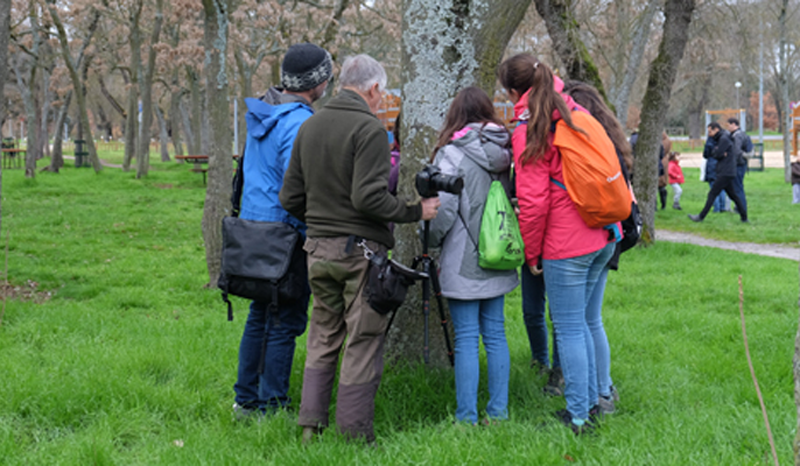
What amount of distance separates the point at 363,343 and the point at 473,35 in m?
1.95

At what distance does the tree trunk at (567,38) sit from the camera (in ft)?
31.4

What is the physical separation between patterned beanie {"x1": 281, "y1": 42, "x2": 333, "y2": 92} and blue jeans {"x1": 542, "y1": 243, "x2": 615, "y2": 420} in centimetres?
155

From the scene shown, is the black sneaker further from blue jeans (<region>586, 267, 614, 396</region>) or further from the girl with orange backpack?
blue jeans (<region>586, 267, 614, 396</region>)

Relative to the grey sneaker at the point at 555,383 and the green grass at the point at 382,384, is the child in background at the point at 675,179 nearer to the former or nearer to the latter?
the green grass at the point at 382,384

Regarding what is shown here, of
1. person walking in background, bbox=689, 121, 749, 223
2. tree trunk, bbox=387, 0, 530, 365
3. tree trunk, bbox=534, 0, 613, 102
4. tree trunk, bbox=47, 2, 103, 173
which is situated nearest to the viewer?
tree trunk, bbox=387, 0, 530, 365

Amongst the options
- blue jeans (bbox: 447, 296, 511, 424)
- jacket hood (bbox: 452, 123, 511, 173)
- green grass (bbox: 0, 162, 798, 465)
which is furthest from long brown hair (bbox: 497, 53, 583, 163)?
green grass (bbox: 0, 162, 798, 465)

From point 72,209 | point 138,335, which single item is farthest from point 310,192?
point 72,209

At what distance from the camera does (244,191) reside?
4.05m

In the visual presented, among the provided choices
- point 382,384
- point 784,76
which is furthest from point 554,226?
point 784,76

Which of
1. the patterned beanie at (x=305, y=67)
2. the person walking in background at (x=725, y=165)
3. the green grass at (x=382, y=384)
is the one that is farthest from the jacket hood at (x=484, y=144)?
the person walking in background at (x=725, y=165)

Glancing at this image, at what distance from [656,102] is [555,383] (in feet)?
22.5

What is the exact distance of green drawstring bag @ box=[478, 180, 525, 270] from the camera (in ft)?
11.8

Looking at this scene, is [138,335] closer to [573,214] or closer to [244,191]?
[244,191]

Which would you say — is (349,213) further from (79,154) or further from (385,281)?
(79,154)
